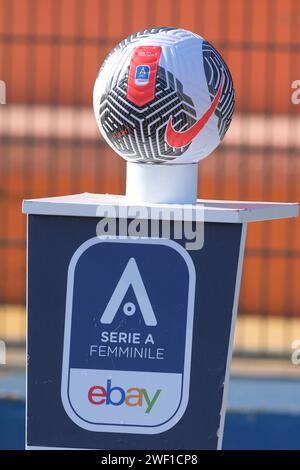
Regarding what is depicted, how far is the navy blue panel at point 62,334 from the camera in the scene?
126 inches

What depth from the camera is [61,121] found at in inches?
268

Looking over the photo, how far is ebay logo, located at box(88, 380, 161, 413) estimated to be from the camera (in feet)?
10.6

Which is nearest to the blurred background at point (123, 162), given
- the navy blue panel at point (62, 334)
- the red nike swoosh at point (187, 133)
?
the navy blue panel at point (62, 334)

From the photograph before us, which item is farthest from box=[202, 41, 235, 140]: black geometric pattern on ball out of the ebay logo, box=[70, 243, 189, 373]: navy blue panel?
the ebay logo

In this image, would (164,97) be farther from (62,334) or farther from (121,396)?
(121,396)

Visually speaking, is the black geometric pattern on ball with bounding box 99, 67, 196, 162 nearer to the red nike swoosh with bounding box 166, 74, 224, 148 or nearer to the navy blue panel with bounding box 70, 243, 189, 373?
the red nike swoosh with bounding box 166, 74, 224, 148

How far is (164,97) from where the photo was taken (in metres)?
3.21

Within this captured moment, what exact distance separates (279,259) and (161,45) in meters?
3.57

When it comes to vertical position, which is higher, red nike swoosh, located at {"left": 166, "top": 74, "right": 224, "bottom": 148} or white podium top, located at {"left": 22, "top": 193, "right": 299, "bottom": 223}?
red nike swoosh, located at {"left": 166, "top": 74, "right": 224, "bottom": 148}

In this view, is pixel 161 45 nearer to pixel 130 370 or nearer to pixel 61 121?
pixel 130 370

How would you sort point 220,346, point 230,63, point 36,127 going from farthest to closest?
point 230,63 < point 36,127 < point 220,346

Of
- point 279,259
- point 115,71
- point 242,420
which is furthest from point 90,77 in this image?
point 115,71

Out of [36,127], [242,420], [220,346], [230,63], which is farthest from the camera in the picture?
[230,63]

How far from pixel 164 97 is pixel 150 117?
60 mm
